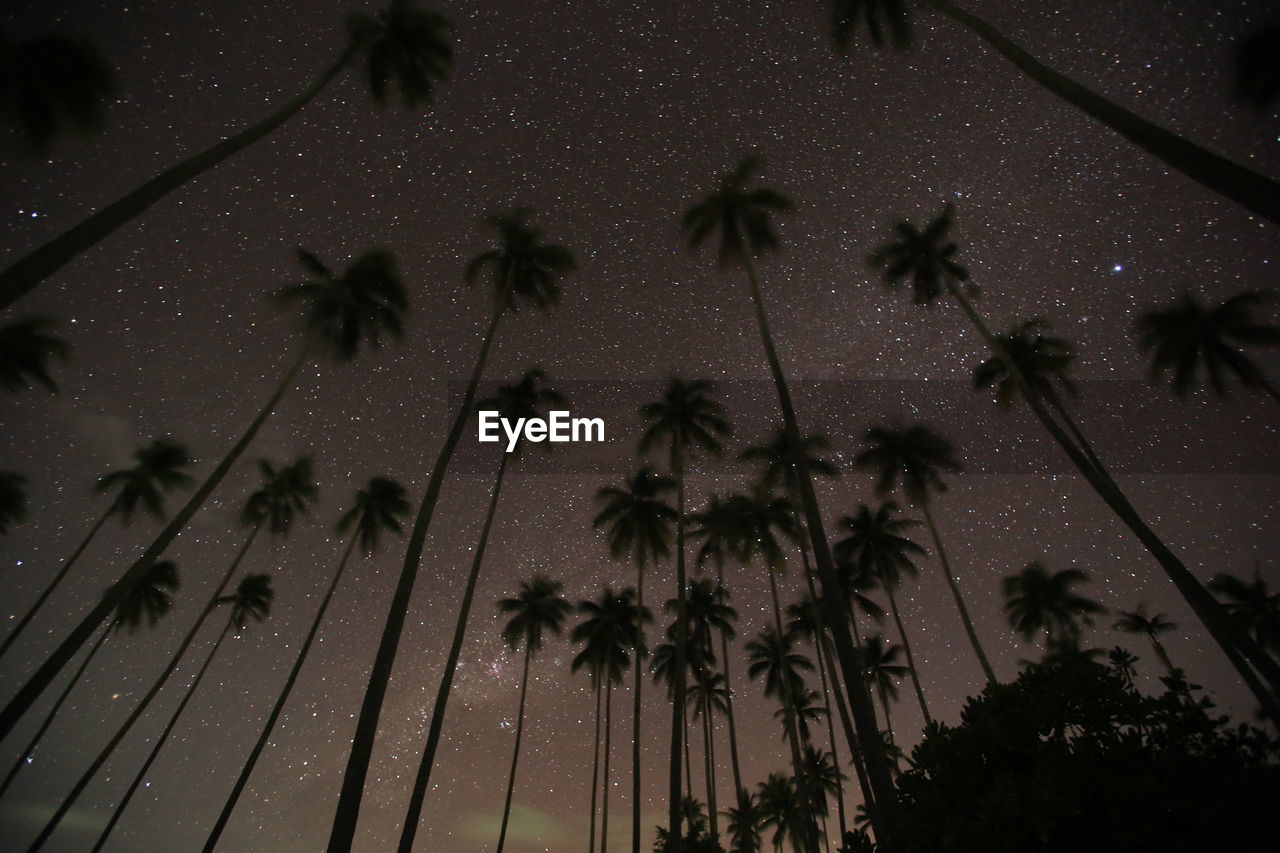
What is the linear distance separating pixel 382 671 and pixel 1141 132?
19481 mm

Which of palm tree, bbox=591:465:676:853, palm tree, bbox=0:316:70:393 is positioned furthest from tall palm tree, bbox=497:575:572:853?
palm tree, bbox=0:316:70:393

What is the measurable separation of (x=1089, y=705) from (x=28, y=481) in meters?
47.8

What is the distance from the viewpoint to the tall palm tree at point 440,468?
1290 centimetres

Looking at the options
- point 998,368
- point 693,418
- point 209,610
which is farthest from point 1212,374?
point 209,610

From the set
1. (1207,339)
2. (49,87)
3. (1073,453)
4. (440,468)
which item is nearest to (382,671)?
(440,468)

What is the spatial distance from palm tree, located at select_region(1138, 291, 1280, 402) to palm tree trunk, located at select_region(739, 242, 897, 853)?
2249cm

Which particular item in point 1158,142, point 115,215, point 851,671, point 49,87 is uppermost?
point 49,87

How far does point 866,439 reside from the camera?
32.3 meters

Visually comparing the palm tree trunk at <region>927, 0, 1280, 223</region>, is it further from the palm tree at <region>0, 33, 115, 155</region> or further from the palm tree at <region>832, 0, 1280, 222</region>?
the palm tree at <region>0, 33, 115, 155</region>

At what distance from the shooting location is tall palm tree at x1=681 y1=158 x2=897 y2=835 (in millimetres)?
11734

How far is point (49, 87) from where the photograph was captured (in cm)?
1438

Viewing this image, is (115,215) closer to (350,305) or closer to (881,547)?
(350,305)

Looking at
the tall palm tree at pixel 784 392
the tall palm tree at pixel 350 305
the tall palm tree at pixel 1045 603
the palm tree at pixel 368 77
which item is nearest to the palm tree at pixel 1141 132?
the tall palm tree at pixel 784 392

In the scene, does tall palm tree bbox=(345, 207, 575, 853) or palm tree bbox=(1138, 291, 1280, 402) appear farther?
palm tree bbox=(1138, 291, 1280, 402)
